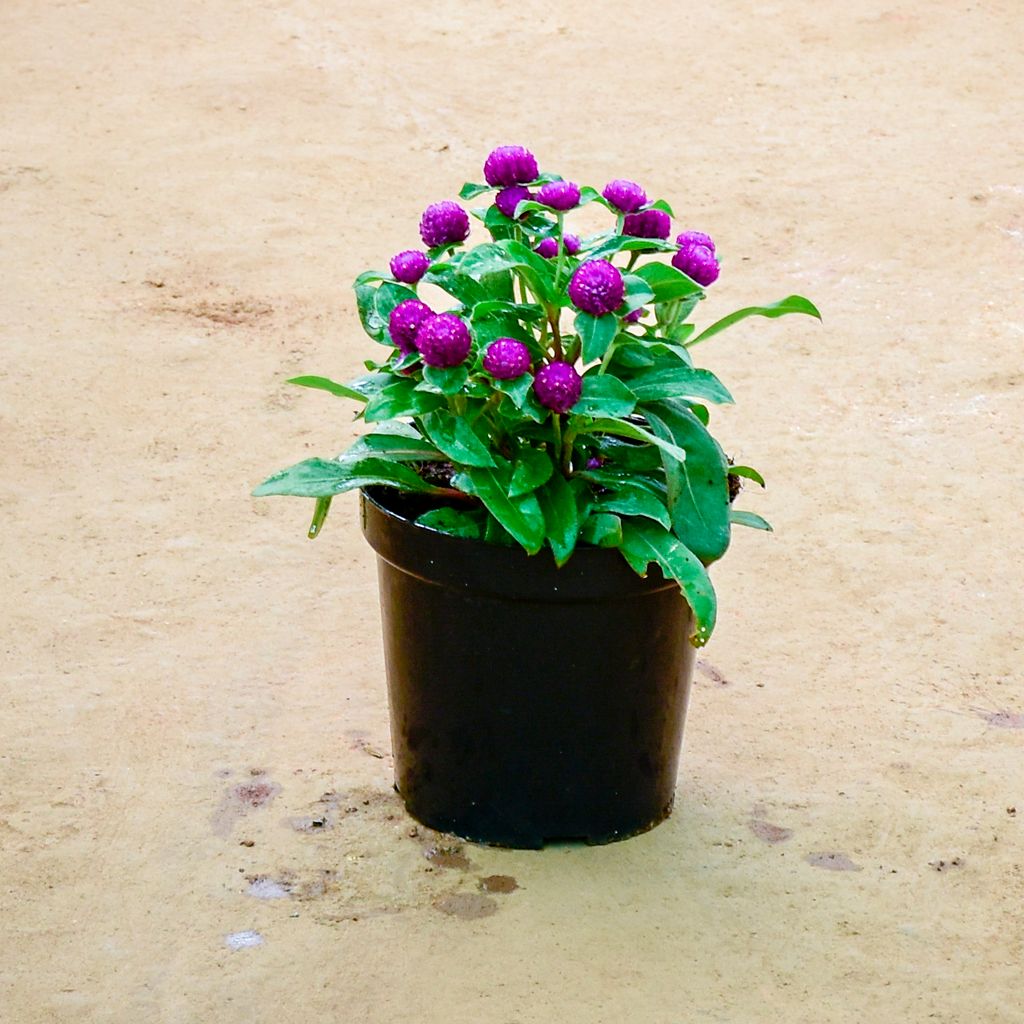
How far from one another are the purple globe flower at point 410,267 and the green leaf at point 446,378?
208 millimetres

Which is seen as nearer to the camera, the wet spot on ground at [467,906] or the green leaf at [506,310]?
the green leaf at [506,310]

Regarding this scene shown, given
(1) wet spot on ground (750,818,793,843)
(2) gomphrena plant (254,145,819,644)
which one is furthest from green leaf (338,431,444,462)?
(1) wet spot on ground (750,818,793,843)

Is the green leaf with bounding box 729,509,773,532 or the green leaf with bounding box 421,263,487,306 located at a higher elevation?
the green leaf with bounding box 421,263,487,306

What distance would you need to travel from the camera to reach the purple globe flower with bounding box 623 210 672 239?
2.28 metres

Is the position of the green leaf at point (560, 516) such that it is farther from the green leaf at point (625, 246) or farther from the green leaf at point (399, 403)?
the green leaf at point (625, 246)

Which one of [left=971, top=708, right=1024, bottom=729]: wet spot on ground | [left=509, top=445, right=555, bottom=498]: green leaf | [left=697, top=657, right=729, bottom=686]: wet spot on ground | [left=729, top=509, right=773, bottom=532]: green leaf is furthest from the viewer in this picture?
[left=697, top=657, right=729, bottom=686]: wet spot on ground

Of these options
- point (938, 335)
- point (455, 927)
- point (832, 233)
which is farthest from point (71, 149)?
point (455, 927)

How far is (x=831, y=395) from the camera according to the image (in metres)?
4.19

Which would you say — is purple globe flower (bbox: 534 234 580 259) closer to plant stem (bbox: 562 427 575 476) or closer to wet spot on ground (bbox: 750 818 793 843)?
plant stem (bbox: 562 427 575 476)

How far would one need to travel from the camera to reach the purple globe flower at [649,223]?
2275 millimetres

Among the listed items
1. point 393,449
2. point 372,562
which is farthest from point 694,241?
point 372,562

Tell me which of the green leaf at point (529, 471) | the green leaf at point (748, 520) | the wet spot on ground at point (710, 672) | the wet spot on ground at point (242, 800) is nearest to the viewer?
the green leaf at point (529, 471)

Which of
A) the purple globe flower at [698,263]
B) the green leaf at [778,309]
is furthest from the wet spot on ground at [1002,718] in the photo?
the purple globe flower at [698,263]

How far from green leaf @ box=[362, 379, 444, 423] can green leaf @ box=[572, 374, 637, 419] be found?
0.69ft
